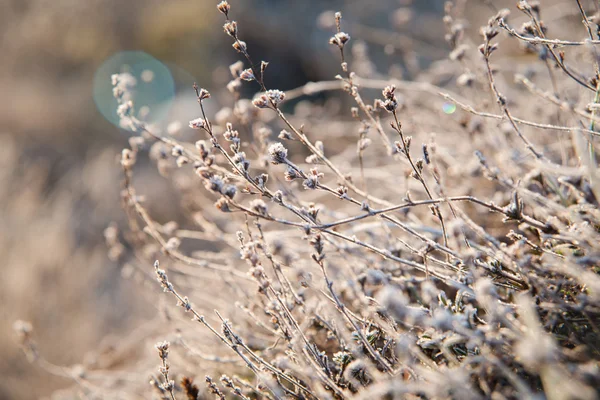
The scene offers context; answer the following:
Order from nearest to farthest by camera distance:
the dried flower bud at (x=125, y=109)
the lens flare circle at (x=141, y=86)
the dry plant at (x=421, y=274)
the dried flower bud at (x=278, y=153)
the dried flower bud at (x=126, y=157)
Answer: the dry plant at (x=421, y=274), the dried flower bud at (x=278, y=153), the dried flower bud at (x=125, y=109), the dried flower bud at (x=126, y=157), the lens flare circle at (x=141, y=86)

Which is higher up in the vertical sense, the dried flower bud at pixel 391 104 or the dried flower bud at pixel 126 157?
the dried flower bud at pixel 126 157

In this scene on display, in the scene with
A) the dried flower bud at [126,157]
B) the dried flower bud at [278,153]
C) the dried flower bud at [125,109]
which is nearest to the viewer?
the dried flower bud at [278,153]

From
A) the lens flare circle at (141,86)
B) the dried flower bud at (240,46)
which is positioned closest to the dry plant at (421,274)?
the dried flower bud at (240,46)

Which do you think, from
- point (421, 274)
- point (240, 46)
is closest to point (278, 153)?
point (240, 46)

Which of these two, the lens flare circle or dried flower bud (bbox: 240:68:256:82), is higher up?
the lens flare circle

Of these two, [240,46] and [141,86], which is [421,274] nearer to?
[240,46]

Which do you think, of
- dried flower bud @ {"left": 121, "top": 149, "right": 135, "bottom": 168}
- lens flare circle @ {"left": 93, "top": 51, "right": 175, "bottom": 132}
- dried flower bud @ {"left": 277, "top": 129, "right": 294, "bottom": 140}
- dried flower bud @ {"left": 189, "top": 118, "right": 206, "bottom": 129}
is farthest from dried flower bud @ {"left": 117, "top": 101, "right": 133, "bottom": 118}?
lens flare circle @ {"left": 93, "top": 51, "right": 175, "bottom": 132}

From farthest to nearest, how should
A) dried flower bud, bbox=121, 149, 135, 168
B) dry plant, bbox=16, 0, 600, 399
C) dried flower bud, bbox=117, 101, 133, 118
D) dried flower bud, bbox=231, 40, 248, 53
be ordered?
dried flower bud, bbox=121, 149, 135, 168 < dried flower bud, bbox=117, 101, 133, 118 < dried flower bud, bbox=231, 40, 248, 53 < dry plant, bbox=16, 0, 600, 399

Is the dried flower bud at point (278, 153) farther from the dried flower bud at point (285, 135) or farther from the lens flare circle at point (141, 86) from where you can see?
the lens flare circle at point (141, 86)

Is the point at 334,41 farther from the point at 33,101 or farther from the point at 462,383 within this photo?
the point at 33,101

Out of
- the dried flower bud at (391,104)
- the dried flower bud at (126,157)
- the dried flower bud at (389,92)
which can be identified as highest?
the dried flower bud at (126,157)

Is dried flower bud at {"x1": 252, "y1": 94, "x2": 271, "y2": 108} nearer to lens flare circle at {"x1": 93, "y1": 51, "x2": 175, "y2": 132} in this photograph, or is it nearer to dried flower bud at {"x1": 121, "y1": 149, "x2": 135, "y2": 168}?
dried flower bud at {"x1": 121, "y1": 149, "x2": 135, "y2": 168}
